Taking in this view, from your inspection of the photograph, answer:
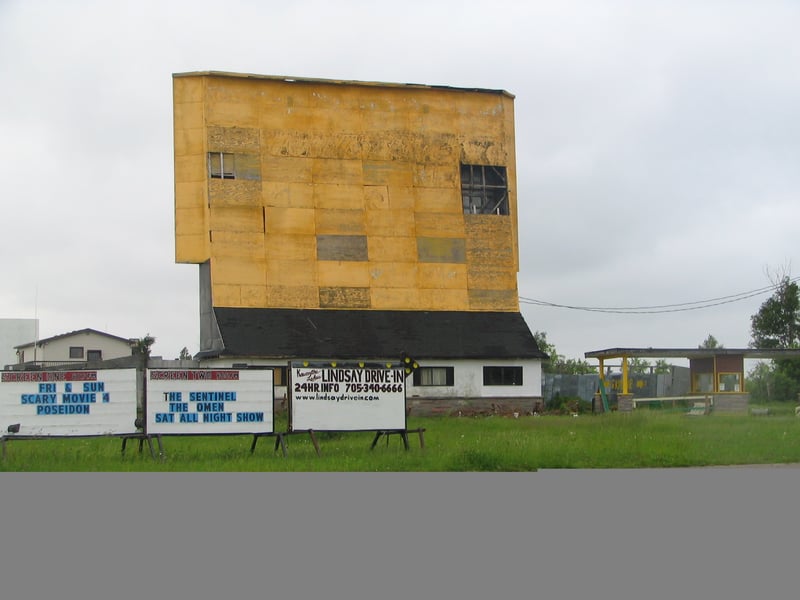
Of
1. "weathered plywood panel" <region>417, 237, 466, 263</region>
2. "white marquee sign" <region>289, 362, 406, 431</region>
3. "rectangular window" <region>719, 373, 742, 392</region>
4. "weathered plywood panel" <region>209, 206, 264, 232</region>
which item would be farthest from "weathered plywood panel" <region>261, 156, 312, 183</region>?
"white marquee sign" <region>289, 362, 406, 431</region>

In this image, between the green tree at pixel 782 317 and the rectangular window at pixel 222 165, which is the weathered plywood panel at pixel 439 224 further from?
the green tree at pixel 782 317

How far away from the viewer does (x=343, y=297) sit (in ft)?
158

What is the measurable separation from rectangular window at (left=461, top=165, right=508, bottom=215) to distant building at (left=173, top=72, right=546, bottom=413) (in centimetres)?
9

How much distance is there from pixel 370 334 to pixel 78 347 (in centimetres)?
4170

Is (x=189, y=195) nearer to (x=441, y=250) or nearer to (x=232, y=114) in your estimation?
(x=232, y=114)

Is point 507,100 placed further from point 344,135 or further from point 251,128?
point 251,128

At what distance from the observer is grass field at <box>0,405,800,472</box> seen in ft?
73.4

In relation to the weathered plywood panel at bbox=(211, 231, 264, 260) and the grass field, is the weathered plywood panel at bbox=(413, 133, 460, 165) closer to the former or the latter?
the weathered plywood panel at bbox=(211, 231, 264, 260)

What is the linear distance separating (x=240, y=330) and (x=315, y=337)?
131 inches

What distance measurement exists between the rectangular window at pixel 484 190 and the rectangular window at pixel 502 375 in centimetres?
819

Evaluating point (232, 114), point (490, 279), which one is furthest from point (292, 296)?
point (490, 279)

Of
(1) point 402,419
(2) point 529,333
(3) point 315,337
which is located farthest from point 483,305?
(1) point 402,419

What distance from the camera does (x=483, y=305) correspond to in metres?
50.0

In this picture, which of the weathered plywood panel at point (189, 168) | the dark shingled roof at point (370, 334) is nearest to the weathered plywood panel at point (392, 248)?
the dark shingled roof at point (370, 334)
